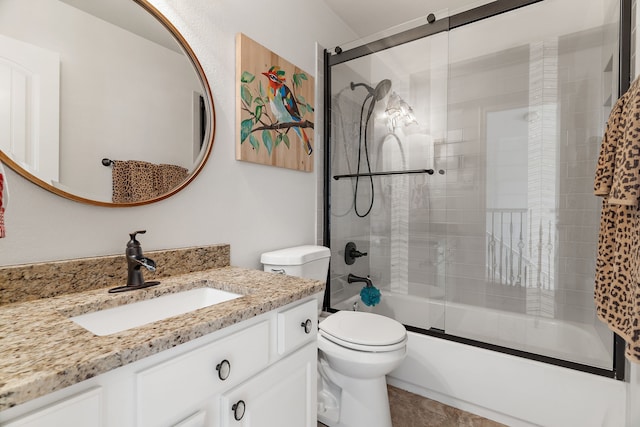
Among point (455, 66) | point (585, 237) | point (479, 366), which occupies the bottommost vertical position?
point (479, 366)

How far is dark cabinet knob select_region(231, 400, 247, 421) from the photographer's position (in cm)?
79

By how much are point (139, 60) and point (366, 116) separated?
1.56 metres

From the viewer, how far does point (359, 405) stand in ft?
4.80

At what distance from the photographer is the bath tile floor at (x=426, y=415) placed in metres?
1.58

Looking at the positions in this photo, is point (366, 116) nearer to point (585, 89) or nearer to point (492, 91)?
point (492, 91)

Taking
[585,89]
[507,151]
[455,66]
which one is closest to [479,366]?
[507,151]

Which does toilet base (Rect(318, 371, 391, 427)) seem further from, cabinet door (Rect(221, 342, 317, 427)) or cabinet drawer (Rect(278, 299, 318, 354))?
cabinet drawer (Rect(278, 299, 318, 354))

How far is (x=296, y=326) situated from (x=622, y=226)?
45.8 inches

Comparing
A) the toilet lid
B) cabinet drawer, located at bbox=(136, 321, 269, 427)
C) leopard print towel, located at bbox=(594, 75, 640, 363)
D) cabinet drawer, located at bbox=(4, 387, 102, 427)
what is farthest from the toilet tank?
leopard print towel, located at bbox=(594, 75, 640, 363)

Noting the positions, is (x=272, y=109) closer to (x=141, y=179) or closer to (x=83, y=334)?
(x=141, y=179)

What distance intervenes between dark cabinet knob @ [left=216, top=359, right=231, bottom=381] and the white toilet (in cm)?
75

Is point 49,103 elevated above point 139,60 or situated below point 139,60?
below

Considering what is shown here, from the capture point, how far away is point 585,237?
186 centimetres

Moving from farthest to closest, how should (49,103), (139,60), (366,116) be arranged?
(366,116), (139,60), (49,103)
